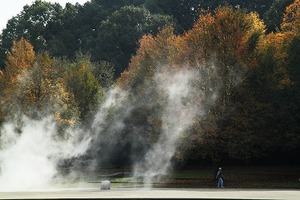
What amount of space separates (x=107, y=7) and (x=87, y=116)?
6032cm

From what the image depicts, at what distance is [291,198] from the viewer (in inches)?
1240

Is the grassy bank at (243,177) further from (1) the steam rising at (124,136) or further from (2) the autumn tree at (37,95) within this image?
(2) the autumn tree at (37,95)

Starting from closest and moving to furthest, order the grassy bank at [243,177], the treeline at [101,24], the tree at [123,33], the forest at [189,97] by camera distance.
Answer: the grassy bank at [243,177] < the forest at [189,97] < the tree at [123,33] < the treeline at [101,24]

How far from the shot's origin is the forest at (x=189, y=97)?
55.2m

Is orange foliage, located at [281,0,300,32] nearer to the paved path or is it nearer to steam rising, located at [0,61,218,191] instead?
steam rising, located at [0,61,218,191]

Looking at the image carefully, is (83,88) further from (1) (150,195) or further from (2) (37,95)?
(1) (150,195)

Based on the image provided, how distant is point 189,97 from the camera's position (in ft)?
185

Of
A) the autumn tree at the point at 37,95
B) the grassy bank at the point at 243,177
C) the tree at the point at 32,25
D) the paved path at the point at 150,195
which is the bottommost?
the paved path at the point at 150,195

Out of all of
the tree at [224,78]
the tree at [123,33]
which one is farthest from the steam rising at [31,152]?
the tree at [123,33]

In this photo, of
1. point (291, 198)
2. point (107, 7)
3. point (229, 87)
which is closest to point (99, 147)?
point (229, 87)

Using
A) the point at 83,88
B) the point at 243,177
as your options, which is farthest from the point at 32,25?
the point at 243,177

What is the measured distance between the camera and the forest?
55156 mm

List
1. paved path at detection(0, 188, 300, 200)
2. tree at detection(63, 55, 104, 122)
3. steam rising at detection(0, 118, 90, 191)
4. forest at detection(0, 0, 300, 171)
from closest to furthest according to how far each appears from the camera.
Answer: paved path at detection(0, 188, 300, 200) < steam rising at detection(0, 118, 90, 191) < forest at detection(0, 0, 300, 171) < tree at detection(63, 55, 104, 122)

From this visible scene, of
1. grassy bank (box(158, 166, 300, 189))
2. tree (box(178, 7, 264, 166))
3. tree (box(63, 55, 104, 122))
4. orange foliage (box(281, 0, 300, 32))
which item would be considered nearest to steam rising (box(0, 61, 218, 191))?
tree (box(178, 7, 264, 166))
